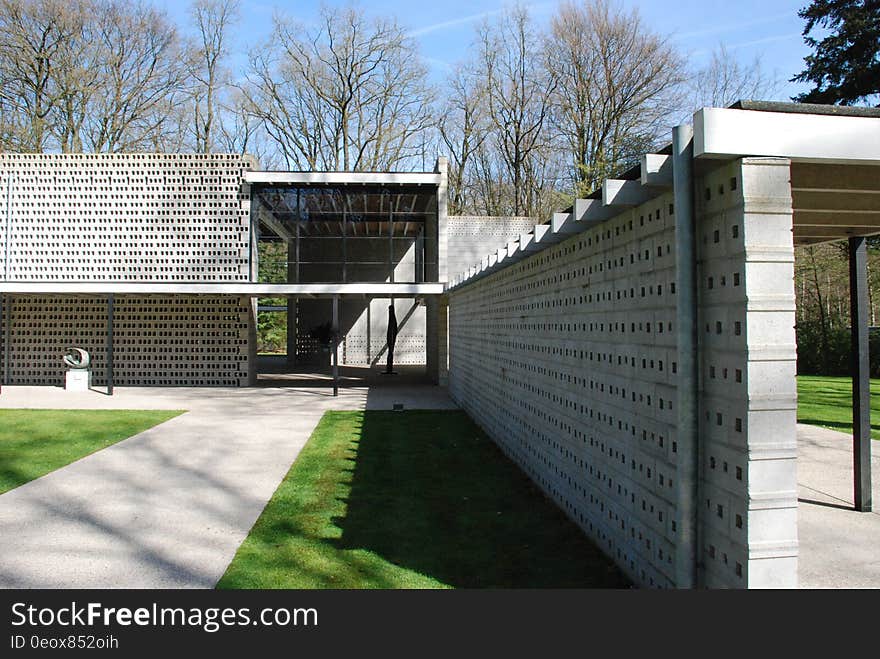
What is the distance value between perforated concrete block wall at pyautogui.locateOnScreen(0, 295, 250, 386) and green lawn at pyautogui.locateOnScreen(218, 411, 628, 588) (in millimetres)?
9865

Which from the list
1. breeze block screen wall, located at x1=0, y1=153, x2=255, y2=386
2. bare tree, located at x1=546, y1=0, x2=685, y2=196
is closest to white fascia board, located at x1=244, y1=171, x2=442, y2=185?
breeze block screen wall, located at x1=0, y1=153, x2=255, y2=386

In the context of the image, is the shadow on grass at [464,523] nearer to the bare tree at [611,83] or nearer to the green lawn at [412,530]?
the green lawn at [412,530]

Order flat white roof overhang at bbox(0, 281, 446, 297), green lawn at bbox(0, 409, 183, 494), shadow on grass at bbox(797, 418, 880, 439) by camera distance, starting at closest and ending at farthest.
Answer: green lawn at bbox(0, 409, 183, 494) < shadow on grass at bbox(797, 418, 880, 439) < flat white roof overhang at bbox(0, 281, 446, 297)

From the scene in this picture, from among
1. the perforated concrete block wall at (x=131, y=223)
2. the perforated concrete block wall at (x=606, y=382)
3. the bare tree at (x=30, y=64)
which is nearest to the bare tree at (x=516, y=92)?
the perforated concrete block wall at (x=131, y=223)

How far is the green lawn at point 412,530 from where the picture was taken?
403 centimetres

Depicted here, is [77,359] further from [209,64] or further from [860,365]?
[860,365]

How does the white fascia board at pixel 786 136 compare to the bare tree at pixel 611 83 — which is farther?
the bare tree at pixel 611 83

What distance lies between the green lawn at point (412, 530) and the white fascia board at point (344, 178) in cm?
953

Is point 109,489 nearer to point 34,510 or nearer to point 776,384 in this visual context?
point 34,510

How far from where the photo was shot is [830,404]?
1340cm

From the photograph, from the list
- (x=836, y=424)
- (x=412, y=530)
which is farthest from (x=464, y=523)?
(x=836, y=424)

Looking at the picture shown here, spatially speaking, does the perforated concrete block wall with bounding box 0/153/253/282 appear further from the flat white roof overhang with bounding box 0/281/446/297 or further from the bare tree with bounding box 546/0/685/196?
the bare tree with bounding box 546/0/685/196

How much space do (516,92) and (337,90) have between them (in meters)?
7.82

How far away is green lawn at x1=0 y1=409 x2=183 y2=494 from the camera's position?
7.40 m
